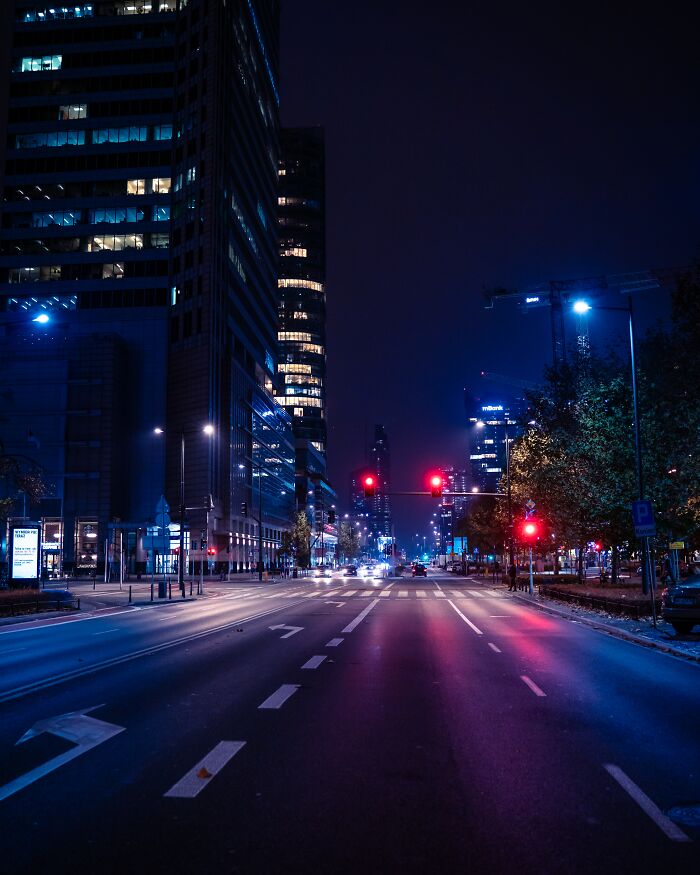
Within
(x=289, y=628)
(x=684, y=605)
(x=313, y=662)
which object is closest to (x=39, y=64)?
(x=289, y=628)

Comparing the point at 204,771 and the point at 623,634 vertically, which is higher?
the point at 204,771

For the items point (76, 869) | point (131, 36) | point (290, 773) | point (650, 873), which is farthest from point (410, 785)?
point (131, 36)

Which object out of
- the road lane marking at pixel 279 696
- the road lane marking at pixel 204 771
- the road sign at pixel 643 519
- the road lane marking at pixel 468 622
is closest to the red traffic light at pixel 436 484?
the road lane marking at pixel 468 622

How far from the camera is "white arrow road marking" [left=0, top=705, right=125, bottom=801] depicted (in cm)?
648

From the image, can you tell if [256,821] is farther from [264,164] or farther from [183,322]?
[264,164]

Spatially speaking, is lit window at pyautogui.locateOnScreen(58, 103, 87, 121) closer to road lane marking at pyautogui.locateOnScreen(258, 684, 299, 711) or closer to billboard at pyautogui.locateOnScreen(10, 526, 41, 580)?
billboard at pyautogui.locateOnScreen(10, 526, 41, 580)

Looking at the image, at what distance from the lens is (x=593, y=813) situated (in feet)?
18.0

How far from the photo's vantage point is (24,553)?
33.6m

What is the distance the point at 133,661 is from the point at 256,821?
1003 centimetres

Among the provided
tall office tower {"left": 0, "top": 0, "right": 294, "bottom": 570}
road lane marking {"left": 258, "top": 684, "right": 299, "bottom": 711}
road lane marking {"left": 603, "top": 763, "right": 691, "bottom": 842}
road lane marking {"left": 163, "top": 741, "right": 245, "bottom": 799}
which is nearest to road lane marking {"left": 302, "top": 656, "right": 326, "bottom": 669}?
road lane marking {"left": 258, "top": 684, "right": 299, "bottom": 711}

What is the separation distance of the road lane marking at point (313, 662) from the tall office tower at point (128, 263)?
239 feet

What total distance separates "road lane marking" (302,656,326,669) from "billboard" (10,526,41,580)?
943 inches

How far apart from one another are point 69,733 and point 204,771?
2.64 metres

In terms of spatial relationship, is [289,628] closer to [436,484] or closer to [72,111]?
[436,484]
